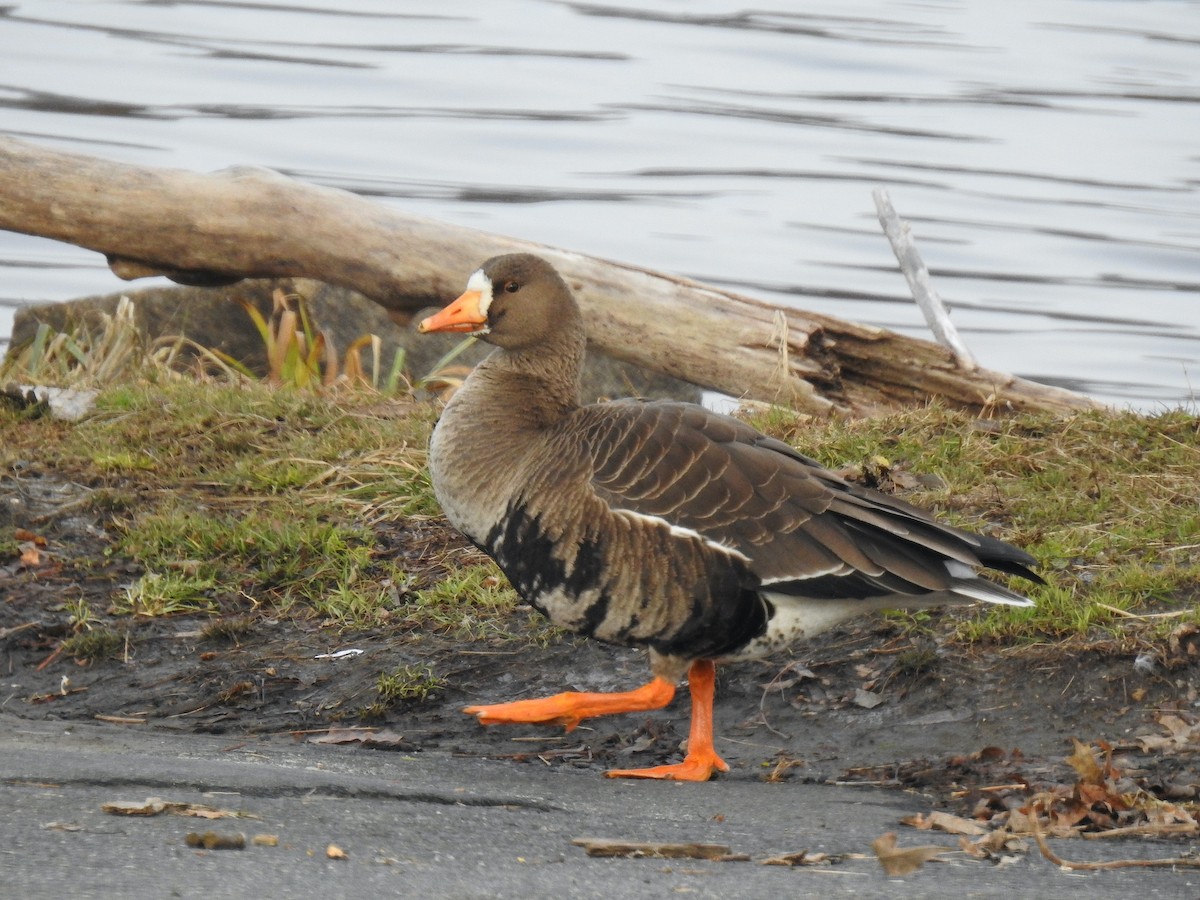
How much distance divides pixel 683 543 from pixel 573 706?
0.74 metres

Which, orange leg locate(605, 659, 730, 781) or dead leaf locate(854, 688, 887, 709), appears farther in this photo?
dead leaf locate(854, 688, 887, 709)

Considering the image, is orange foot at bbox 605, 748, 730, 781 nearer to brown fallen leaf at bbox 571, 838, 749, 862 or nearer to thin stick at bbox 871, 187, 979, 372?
brown fallen leaf at bbox 571, 838, 749, 862

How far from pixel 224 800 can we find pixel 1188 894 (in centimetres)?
223

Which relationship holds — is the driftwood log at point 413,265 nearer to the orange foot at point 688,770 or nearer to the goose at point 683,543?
the goose at point 683,543

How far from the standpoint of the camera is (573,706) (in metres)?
5.07

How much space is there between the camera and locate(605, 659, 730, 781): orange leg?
15.5 ft

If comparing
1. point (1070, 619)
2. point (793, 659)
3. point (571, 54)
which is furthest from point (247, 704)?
point (571, 54)

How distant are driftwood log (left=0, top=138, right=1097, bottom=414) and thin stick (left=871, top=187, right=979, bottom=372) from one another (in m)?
0.37

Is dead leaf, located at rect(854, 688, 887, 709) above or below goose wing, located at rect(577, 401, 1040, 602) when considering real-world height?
below

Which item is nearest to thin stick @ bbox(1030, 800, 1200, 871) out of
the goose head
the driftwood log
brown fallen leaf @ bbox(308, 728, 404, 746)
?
brown fallen leaf @ bbox(308, 728, 404, 746)

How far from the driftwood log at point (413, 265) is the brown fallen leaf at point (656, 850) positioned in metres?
4.33

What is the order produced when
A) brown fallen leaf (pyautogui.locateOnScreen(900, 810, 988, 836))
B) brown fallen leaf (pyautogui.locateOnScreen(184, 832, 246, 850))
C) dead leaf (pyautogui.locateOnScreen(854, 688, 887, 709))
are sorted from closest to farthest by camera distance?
brown fallen leaf (pyautogui.locateOnScreen(184, 832, 246, 850)) < brown fallen leaf (pyautogui.locateOnScreen(900, 810, 988, 836)) < dead leaf (pyautogui.locateOnScreen(854, 688, 887, 709))

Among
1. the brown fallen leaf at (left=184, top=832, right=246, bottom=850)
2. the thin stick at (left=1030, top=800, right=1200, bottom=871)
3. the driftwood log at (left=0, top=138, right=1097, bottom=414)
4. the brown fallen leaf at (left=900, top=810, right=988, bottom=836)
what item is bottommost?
Answer: the brown fallen leaf at (left=900, top=810, right=988, bottom=836)

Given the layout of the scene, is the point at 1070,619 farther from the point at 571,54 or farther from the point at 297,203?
the point at 571,54
